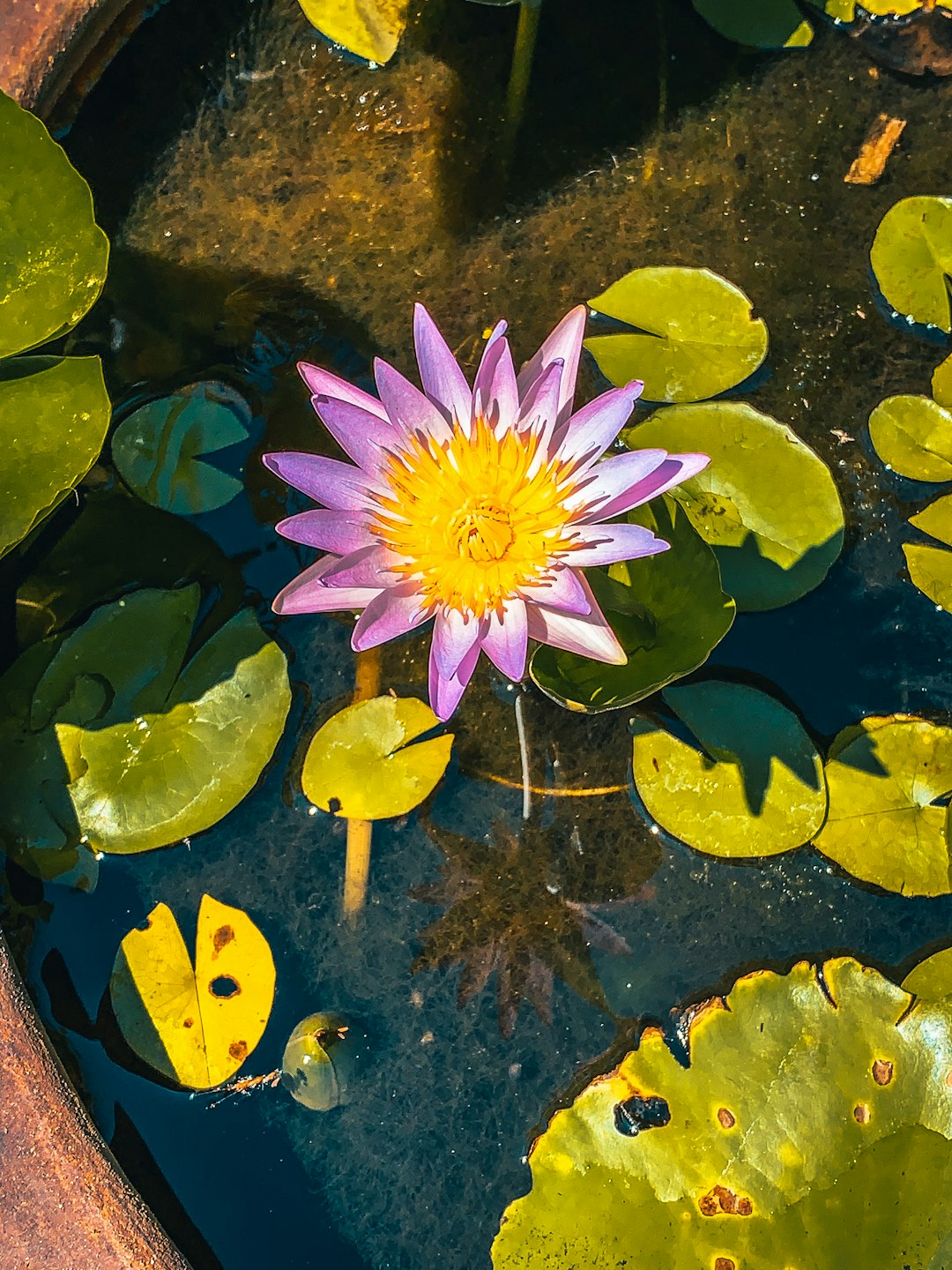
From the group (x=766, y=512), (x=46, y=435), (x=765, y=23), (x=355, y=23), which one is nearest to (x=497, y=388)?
(x=766, y=512)

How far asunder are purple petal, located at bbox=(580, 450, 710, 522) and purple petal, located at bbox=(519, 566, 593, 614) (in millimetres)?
94

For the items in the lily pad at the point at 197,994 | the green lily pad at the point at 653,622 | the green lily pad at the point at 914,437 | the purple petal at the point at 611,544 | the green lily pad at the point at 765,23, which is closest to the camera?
the purple petal at the point at 611,544

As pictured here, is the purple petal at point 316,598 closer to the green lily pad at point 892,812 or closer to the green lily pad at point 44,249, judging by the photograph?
the green lily pad at point 44,249

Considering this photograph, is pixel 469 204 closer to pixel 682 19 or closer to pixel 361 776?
pixel 682 19

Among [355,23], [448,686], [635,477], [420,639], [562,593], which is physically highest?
[355,23]

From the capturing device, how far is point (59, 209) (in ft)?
5.48

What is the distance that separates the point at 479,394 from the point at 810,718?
37.2 inches

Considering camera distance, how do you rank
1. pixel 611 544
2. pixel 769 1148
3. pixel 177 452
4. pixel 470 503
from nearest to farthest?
pixel 611 544 < pixel 470 503 < pixel 769 1148 < pixel 177 452

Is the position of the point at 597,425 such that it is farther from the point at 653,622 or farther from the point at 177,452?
the point at 177,452

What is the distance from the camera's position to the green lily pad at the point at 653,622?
5.11ft

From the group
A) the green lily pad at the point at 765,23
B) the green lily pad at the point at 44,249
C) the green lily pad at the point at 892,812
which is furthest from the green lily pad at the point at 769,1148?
the green lily pad at the point at 765,23

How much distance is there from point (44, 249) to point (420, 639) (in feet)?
3.19

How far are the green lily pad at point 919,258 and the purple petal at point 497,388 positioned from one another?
1.07 metres

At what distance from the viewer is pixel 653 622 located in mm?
1688
